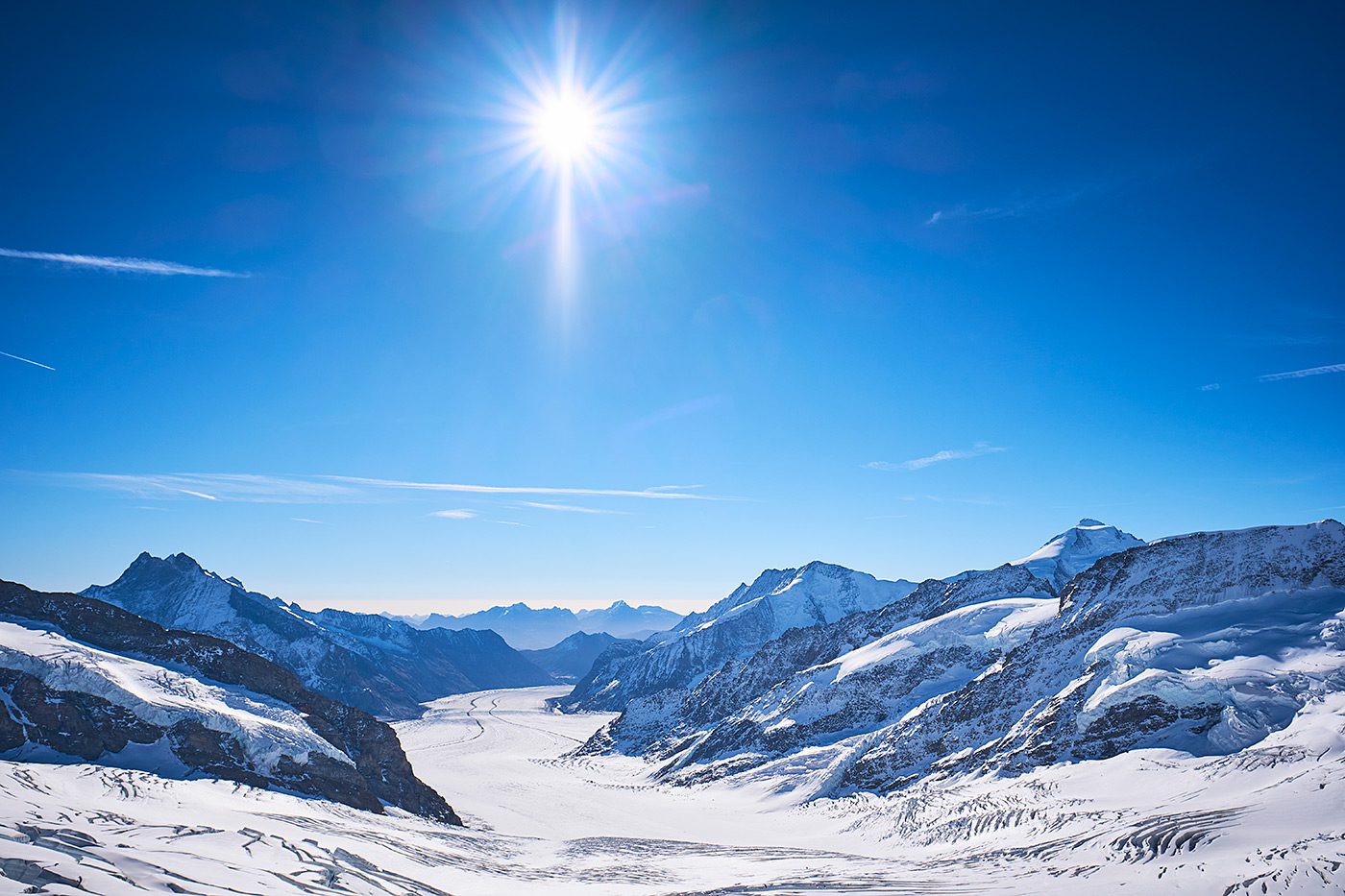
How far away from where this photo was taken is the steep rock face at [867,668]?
99.4 m

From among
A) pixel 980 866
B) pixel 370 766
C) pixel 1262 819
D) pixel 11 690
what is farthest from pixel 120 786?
pixel 1262 819

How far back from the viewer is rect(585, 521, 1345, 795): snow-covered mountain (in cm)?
5378

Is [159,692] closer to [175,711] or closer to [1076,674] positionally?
[175,711]

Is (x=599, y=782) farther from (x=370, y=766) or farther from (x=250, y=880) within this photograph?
(x=250, y=880)

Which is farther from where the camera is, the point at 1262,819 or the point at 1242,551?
the point at 1242,551

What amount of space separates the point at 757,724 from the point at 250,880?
100.0m

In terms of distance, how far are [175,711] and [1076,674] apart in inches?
3377

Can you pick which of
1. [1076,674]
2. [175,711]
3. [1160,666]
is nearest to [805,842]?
[1076,674]

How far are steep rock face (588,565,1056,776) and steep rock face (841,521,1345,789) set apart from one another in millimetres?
12402

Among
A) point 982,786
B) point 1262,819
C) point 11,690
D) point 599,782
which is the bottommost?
point 599,782

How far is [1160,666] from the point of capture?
2334 inches

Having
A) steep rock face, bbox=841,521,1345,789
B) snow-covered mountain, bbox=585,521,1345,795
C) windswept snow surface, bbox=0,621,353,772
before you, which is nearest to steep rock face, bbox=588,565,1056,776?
snow-covered mountain, bbox=585,521,1345,795

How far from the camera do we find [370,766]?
Answer: 6588cm

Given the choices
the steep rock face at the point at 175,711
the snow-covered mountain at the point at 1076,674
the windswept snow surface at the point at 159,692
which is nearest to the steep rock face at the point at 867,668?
the snow-covered mountain at the point at 1076,674
